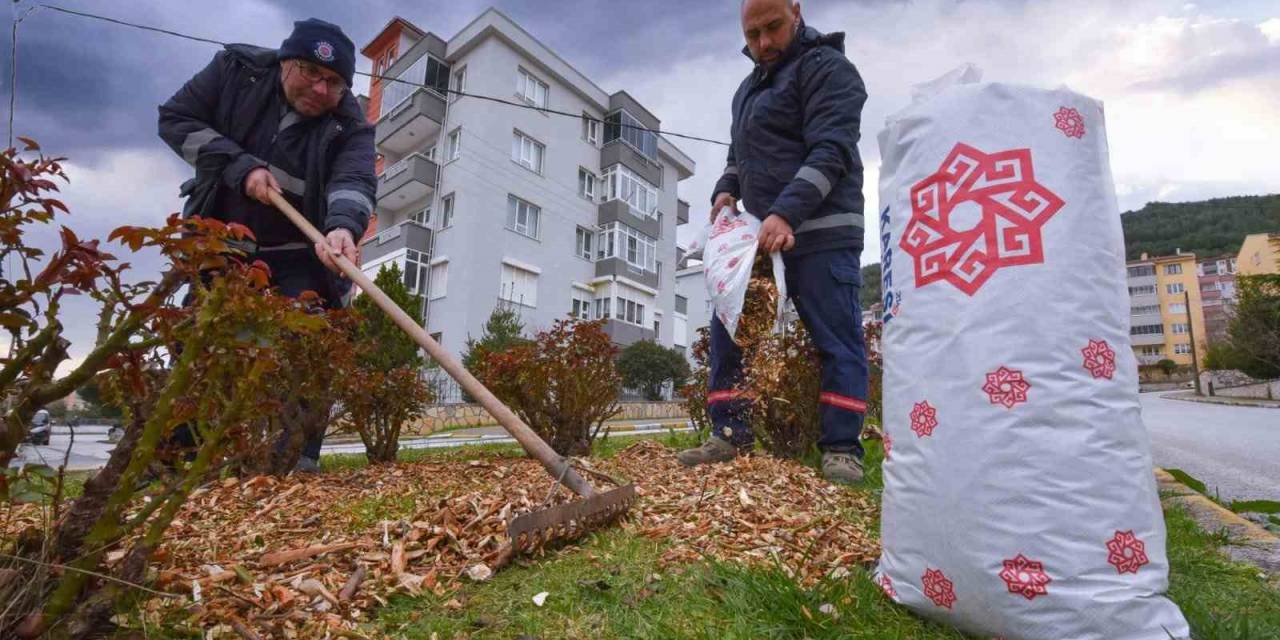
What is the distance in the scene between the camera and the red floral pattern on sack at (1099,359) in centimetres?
139

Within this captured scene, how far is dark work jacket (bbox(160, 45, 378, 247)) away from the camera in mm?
3334

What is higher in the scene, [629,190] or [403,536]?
[629,190]

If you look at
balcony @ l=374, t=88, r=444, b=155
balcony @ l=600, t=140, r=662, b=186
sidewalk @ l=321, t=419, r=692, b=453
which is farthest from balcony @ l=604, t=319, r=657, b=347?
sidewalk @ l=321, t=419, r=692, b=453

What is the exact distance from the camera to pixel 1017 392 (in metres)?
1.39

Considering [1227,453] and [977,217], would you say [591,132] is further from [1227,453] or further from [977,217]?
[977,217]

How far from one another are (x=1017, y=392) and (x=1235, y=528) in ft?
6.13

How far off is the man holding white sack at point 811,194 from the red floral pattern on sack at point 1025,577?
1.64m

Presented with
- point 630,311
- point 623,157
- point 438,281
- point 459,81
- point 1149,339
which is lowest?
point 630,311

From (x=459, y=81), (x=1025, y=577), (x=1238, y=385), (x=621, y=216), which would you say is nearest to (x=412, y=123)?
(x=459, y=81)

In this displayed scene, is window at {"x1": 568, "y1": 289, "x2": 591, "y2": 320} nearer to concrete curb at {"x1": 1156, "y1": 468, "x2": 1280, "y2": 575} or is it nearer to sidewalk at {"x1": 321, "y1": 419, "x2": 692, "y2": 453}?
sidewalk at {"x1": 321, "y1": 419, "x2": 692, "y2": 453}

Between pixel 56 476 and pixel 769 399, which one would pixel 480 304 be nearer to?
pixel 769 399

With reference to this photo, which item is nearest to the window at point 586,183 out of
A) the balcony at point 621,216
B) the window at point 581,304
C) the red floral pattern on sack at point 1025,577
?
the balcony at point 621,216

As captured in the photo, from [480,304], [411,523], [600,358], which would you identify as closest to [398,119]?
[480,304]

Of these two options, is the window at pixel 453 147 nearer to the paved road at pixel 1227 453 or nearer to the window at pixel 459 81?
the window at pixel 459 81
